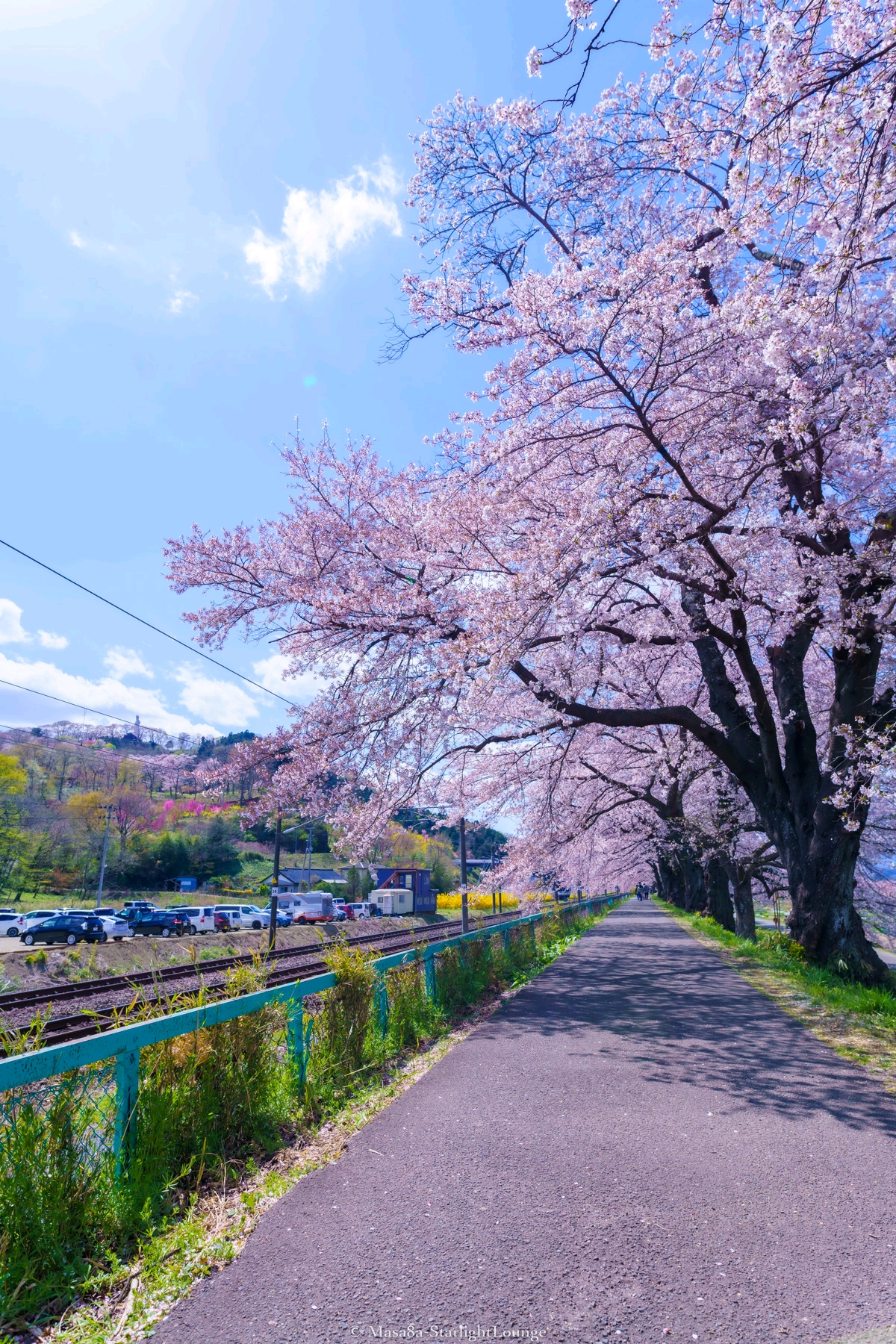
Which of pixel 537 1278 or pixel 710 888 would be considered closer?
pixel 537 1278

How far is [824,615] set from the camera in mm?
10016

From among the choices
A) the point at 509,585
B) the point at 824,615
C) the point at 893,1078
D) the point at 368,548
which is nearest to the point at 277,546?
the point at 368,548

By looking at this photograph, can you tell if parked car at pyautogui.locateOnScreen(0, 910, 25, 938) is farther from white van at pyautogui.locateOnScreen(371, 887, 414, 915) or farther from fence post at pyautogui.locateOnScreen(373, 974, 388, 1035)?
fence post at pyautogui.locateOnScreen(373, 974, 388, 1035)

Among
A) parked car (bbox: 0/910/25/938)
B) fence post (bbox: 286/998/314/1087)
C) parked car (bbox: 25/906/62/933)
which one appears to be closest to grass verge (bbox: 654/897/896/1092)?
fence post (bbox: 286/998/314/1087)

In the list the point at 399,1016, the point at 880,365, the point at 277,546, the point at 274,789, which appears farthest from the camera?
the point at 277,546

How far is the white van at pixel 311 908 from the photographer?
4375 cm

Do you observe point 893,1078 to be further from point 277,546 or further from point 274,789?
point 277,546

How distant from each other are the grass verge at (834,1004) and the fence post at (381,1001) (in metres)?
4.17

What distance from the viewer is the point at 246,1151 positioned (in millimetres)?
4355

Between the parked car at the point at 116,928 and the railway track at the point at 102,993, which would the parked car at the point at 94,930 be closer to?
the parked car at the point at 116,928

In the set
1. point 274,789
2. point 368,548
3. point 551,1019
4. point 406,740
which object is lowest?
point 551,1019

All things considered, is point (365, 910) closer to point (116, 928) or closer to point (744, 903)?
point (116, 928)

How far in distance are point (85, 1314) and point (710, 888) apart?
94.1 feet

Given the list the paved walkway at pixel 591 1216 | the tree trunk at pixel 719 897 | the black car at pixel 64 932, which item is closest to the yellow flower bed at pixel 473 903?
the tree trunk at pixel 719 897
